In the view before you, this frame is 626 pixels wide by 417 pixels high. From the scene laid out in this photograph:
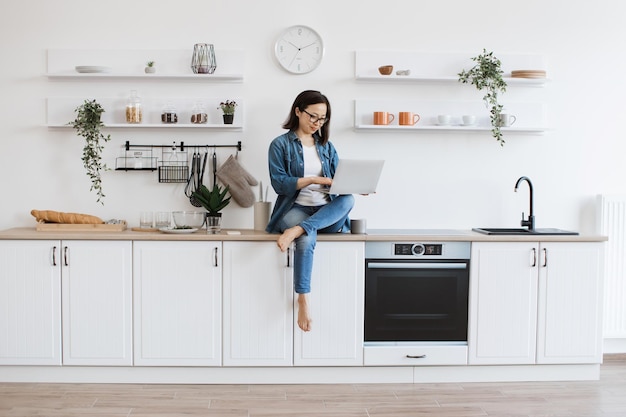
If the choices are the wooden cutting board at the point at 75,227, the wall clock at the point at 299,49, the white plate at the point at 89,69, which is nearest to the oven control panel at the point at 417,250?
the wall clock at the point at 299,49

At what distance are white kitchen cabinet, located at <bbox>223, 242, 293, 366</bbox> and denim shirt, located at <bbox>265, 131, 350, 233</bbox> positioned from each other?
21 cm

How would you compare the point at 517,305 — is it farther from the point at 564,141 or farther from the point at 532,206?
→ the point at 564,141

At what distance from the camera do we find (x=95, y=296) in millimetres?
3521

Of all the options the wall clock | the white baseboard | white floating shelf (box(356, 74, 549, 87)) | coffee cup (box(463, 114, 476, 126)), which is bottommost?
the white baseboard

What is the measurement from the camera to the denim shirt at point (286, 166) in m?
3.56

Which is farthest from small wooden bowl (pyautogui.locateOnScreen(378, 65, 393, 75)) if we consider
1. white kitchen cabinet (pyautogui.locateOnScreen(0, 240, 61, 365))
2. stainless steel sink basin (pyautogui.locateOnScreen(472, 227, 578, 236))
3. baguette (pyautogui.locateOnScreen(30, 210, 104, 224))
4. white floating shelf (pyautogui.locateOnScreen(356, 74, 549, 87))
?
white kitchen cabinet (pyautogui.locateOnScreen(0, 240, 61, 365))

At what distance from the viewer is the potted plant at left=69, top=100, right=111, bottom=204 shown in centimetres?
381

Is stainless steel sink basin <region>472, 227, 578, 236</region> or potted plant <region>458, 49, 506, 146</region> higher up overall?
potted plant <region>458, 49, 506, 146</region>

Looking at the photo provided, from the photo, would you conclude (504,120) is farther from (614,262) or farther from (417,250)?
(614,262)

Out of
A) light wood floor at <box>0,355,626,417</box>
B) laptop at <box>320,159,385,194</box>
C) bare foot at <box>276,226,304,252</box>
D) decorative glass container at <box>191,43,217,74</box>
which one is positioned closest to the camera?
light wood floor at <box>0,355,626,417</box>

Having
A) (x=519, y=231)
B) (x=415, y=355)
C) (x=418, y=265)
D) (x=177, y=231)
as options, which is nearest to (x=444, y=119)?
(x=519, y=231)

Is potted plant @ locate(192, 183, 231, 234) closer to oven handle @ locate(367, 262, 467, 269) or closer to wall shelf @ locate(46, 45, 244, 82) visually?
wall shelf @ locate(46, 45, 244, 82)

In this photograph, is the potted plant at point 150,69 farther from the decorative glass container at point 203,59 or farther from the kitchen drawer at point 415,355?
the kitchen drawer at point 415,355

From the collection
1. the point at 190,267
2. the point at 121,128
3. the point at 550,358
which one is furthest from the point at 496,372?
the point at 121,128
